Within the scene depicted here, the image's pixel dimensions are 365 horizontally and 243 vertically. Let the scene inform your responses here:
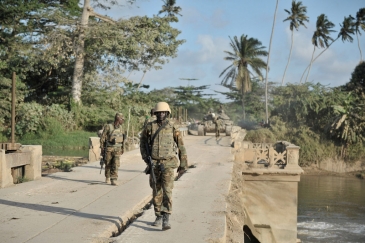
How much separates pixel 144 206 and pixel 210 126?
27.0 m

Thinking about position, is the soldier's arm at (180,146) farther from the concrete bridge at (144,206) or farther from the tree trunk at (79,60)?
the tree trunk at (79,60)

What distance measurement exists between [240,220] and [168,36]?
33.5 meters

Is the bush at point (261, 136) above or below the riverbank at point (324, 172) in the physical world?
above

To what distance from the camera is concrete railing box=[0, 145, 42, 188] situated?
11369 mm

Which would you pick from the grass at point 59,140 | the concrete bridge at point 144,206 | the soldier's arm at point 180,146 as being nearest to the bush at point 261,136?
the grass at point 59,140

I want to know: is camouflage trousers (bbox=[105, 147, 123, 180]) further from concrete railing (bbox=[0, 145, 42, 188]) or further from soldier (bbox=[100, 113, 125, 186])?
concrete railing (bbox=[0, 145, 42, 188])

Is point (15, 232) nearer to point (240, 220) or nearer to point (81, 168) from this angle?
point (240, 220)

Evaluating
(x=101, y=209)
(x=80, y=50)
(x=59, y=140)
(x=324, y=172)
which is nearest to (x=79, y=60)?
(x=80, y=50)

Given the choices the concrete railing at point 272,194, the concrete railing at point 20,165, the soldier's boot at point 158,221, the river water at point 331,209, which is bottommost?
the river water at point 331,209

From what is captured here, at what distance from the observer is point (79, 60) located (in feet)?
127

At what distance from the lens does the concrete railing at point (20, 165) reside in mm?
11369

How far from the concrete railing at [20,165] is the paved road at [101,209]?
29 cm

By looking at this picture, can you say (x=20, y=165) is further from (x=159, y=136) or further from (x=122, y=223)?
(x=159, y=136)

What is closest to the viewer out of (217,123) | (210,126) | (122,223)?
(122,223)
